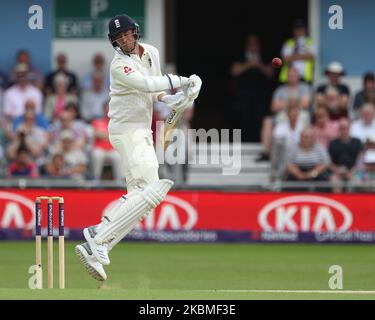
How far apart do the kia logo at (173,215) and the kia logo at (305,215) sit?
87 cm

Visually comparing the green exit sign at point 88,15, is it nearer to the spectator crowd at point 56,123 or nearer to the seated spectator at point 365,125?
the spectator crowd at point 56,123

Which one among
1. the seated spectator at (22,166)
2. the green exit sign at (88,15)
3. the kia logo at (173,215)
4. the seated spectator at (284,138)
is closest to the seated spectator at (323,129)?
the seated spectator at (284,138)

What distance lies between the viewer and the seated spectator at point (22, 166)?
16000mm

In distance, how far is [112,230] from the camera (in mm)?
9844

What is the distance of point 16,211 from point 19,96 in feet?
7.35

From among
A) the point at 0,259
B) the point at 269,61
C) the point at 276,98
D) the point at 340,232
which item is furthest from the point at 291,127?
the point at 0,259

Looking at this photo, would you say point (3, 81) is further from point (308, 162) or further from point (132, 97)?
point (132, 97)

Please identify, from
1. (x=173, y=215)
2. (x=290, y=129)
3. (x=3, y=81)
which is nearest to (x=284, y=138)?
(x=290, y=129)

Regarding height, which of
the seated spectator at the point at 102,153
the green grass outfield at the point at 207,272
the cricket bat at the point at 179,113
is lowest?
the green grass outfield at the point at 207,272

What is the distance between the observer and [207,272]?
11922 mm

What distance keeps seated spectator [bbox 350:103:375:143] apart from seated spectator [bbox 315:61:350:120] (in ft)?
0.83

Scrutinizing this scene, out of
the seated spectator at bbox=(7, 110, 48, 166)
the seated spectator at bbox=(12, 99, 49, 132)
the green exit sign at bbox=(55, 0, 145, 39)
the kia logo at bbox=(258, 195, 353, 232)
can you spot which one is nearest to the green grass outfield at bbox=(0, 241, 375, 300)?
the kia logo at bbox=(258, 195, 353, 232)

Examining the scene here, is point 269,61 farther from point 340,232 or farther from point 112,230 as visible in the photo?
point 112,230

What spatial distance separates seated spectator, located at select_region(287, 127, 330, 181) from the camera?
15727 mm
